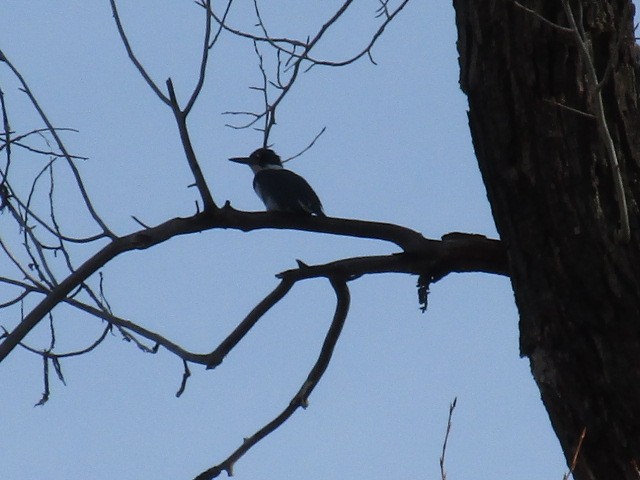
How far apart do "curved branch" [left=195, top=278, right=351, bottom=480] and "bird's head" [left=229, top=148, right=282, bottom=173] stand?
13.1 ft

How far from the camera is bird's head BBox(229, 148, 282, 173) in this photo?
7152mm

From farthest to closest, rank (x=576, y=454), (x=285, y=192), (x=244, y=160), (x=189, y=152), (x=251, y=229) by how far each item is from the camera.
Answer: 1. (x=244, y=160)
2. (x=285, y=192)
3. (x=251, y=229)
4. (x=189, y=152)
5. (x=576, y=454)

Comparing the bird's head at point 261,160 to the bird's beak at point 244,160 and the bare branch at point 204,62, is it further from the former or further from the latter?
the bare branch at point 204,62

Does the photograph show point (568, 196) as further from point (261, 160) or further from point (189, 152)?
point (261, 160)

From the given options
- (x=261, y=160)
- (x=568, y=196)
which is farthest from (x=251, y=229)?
(x=261, y=160)

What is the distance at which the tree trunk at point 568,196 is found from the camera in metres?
2.19

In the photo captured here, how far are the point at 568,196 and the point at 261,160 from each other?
4951mm

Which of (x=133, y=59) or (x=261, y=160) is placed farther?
(x=261, y=160)

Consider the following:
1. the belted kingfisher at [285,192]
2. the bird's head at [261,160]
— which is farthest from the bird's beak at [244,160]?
the belted kingfisher at [285,192]

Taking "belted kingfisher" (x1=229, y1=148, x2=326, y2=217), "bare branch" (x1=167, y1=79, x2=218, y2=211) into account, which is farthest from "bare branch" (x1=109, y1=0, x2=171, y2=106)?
"belted kingfisher" (x1=229, y1=148, x2=326, y2=217)

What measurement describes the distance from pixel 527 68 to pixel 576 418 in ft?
2.72

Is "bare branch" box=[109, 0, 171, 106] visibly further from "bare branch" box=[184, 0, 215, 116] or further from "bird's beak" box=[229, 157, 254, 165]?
"bird's beak" box=[229, 157, 254, 165]

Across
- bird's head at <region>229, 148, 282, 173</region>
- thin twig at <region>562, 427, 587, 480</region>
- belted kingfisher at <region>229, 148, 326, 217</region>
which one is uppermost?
bird's head at <region>229, 148, 282, 173</region>

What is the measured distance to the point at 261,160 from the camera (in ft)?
23.5
